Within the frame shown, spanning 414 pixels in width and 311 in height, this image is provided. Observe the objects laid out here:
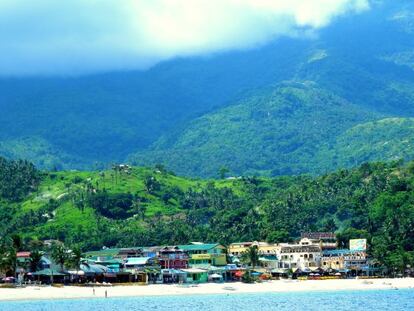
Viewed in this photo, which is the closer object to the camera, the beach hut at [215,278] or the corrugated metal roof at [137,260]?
the beach hut at [215,278]

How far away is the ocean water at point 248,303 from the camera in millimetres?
100375

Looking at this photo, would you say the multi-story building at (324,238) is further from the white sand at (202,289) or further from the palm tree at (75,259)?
the palm tree at (75,259)

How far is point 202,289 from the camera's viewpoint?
132625 mm

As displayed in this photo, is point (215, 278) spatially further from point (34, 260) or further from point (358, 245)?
point (34, 260)

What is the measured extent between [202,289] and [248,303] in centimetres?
2572

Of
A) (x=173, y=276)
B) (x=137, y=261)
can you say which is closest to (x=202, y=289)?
(x=173, y=276)

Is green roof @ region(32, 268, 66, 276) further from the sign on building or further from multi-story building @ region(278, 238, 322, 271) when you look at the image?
the sign on building

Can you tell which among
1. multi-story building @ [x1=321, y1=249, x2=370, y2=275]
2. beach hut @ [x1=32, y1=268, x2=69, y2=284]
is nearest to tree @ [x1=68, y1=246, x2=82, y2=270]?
beach hut @ [x1=32, y1=268, x2=69, y2=284]

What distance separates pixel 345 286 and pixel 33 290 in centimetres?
4389

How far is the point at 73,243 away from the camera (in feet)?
630

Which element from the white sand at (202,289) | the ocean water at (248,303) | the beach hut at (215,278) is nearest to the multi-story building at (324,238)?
the beach hut at (215,278)

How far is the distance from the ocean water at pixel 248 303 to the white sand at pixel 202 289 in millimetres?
3155

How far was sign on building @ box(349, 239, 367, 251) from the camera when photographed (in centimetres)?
16962

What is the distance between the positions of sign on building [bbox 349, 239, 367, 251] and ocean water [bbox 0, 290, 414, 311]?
4382cm
